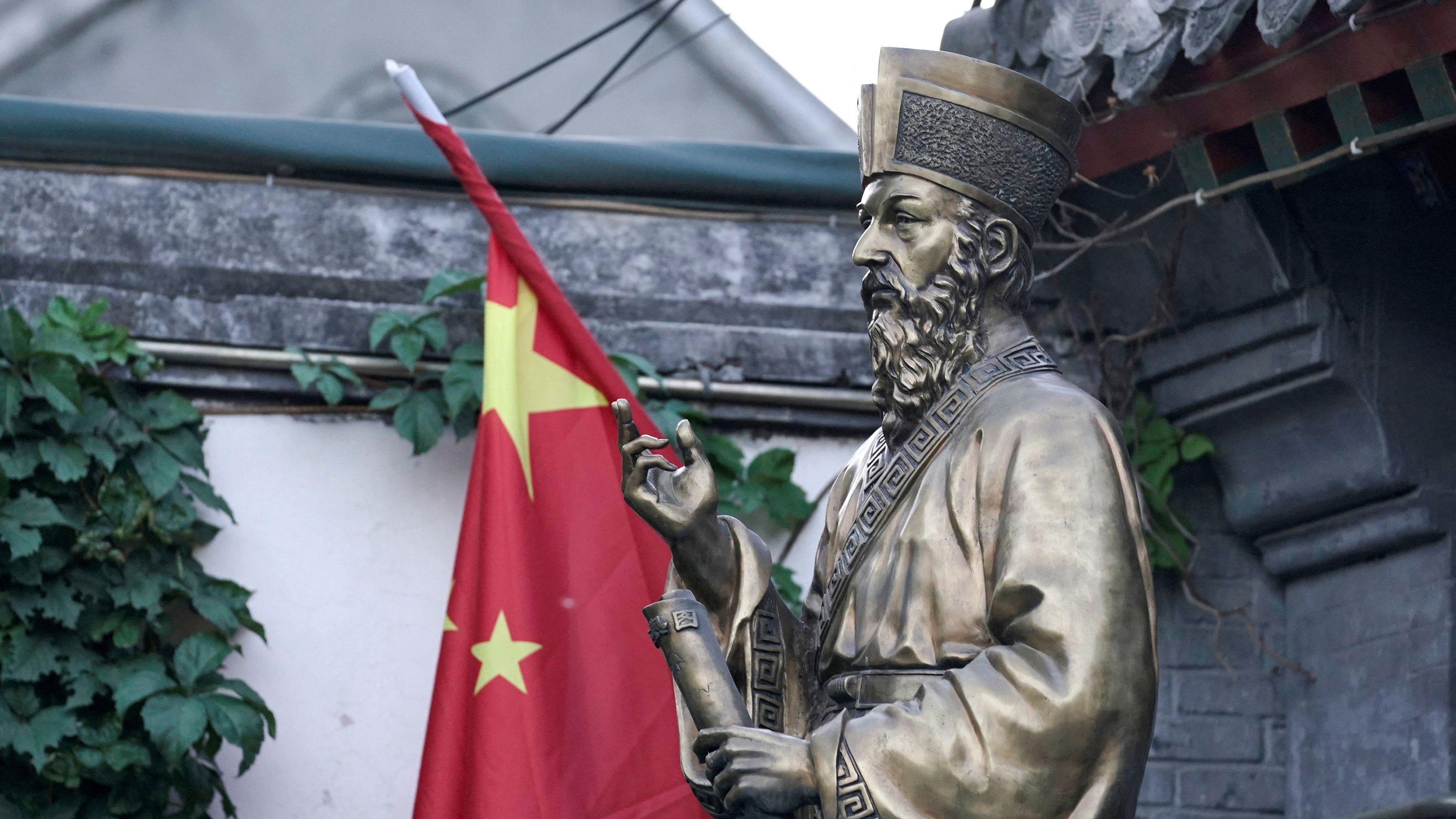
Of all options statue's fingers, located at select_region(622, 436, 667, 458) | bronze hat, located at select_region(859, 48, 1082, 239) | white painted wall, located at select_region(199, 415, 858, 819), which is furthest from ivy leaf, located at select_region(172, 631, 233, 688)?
bronze hat, located at select_region(859, 48, 1082, 239)

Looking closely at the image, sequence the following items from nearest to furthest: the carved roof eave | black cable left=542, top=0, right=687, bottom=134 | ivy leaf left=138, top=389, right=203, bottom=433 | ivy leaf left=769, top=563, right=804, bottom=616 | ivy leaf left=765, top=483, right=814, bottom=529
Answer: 1. the carved roof eave
2. ivy leaf left=138, top=389, right=203, bottom=433
3. ivy leaf left=769, top=563, right=804, bottom=616
4. ivy leaf left=765, top=483, right=814, bottom=529
5. black cable left=542, top=0, right=687, bottom=134

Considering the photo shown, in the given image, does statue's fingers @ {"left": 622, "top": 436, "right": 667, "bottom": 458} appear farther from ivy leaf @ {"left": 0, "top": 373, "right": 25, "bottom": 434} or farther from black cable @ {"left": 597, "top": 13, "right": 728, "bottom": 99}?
black cable @ {"left": 597, "top": 13, "right": 728, "bottom": 99}

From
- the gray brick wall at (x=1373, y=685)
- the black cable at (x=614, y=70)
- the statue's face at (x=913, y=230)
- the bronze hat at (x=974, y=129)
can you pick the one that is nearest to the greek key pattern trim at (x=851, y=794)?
the statue's face at (x=913, y=230)

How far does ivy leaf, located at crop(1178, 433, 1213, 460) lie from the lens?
4.80 m

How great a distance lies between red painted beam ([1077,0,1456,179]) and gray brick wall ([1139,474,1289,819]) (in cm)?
105

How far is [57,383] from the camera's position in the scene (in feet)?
14.0

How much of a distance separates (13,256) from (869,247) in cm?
272

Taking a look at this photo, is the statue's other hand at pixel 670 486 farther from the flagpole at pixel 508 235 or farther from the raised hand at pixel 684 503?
the flagpole at pixel 508 235

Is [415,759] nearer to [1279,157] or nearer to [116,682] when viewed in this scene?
[116,682]

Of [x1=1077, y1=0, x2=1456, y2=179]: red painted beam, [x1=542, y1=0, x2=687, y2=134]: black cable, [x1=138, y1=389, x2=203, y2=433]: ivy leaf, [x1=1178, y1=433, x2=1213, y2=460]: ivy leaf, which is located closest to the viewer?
[x1=1077, y1=0, x2=1456, y2=179]: red painted beam

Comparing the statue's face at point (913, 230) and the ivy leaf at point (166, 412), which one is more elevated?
the ivy leaf at point (166, 412)

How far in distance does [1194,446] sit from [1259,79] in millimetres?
1150

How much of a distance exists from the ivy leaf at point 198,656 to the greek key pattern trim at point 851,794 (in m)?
2.33

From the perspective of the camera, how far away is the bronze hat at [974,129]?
8.29 ft
